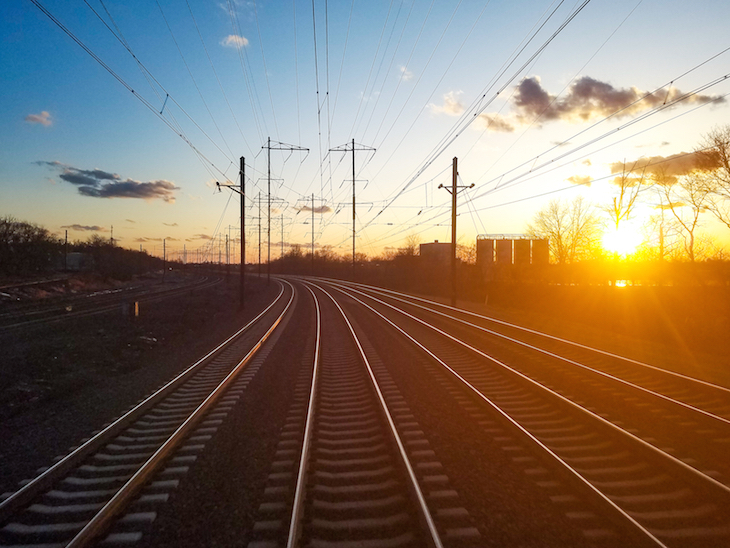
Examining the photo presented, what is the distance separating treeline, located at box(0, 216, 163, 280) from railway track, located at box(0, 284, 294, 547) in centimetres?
5216

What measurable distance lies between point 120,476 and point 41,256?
61077 millimetres

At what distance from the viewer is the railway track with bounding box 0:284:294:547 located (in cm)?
433

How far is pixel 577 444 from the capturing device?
20.7 ft

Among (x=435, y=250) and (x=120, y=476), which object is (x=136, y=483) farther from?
(x=435, y=250)

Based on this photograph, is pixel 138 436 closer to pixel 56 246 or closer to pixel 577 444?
pixel 577 444

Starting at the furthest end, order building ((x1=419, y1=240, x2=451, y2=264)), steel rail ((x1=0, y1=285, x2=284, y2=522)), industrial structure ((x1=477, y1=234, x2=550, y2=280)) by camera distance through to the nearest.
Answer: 1. building ((x1=419, y1=240, x2=451, y2=264))
2. industrial structure ((x1=477, y1=234, x2=550, y2=280))
3. steel rail ((x1=0, y1=285, x2=284, y2=522))

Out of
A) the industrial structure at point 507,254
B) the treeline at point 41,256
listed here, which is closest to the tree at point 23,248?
the treeline at point 41,256

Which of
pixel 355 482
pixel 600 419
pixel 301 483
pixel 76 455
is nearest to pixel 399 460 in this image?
pixel 355 482

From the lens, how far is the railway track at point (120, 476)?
4.33 metres

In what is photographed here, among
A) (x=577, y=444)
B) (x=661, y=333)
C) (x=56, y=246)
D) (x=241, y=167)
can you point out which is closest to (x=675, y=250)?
(x=661, y=333)

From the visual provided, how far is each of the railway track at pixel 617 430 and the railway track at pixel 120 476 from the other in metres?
4.39

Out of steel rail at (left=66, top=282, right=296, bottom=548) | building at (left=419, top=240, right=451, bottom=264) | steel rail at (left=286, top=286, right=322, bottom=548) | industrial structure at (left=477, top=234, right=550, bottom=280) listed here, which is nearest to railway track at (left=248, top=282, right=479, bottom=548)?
steel rail at (left=286, top=286, right=322, bottom=548)

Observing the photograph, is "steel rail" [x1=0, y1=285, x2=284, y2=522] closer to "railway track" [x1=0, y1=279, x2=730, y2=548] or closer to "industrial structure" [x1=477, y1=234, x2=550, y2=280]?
"railway track" [x1=0, y1=279, x2=730, y2=548]

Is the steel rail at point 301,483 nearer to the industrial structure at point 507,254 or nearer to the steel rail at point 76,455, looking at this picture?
the steel rail at point 76,455
